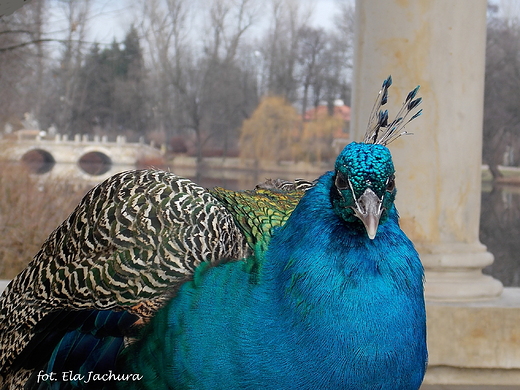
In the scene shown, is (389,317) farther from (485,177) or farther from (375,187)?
(485,177)

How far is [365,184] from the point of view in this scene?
1.30m

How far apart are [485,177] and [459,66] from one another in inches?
294

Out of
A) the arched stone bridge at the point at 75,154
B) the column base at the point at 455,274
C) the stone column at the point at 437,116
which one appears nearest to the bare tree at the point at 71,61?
the arched stone bridge at the point at 75,154

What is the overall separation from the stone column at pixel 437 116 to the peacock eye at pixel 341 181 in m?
1.59

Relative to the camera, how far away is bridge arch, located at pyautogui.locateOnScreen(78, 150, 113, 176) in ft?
32.1

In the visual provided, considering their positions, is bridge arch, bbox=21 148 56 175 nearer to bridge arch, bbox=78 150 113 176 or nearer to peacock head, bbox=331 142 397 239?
bridge arch, bbox=78 150 113 176

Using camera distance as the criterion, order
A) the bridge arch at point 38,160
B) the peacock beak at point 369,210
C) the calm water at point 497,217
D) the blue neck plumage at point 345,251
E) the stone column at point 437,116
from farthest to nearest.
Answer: the calm water at point 497,217, the bridge arch at point 38,160, the stone column at point 437,116, the blue neck plumage at point 345,251, the peacock beak at point 369,210

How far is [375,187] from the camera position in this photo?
131 centimetres

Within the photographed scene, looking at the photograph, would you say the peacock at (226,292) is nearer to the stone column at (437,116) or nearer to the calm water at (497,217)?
the stone column at (437,116)

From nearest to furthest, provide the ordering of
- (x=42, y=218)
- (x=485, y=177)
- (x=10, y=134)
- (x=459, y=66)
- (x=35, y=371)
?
(x=35, y=371), (x=459, y=66), (x=42, y=218), (x=10, y=134), (x=485, y=177)

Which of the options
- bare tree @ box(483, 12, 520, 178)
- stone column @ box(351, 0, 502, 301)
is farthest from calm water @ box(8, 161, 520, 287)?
stone column @ box(351, 0, 502, 301)

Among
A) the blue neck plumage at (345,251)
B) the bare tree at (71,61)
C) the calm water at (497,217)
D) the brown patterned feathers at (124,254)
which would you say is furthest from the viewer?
the calm water at (497,217)

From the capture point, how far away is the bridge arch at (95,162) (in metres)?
Result: 9.78

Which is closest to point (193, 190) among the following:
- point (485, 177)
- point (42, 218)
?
point (42, 218)
